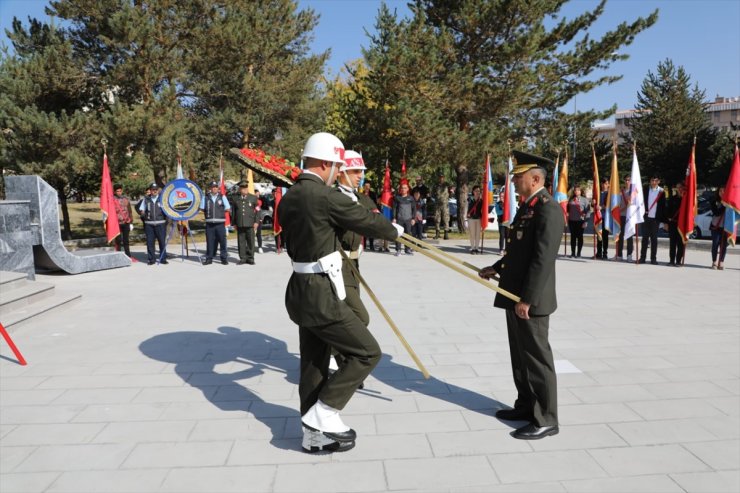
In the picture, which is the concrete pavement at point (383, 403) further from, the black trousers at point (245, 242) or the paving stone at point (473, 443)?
the black trousers at point (245, 242)

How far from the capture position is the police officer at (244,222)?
12.9m

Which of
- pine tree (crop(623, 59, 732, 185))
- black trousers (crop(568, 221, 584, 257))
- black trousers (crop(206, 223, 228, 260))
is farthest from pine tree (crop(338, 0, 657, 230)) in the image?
pine tree (crop(623, 59, 732, 185))

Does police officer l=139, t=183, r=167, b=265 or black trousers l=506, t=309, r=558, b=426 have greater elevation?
police officer l=139, t=183, r=167, b=265

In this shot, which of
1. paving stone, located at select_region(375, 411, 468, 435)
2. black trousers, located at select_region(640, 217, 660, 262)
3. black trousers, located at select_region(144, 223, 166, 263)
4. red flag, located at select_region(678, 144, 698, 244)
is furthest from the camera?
black trousers, located at select_region(144, 223, 166, 263)

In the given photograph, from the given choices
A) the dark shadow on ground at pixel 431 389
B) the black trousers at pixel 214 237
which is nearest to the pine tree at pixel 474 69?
the black trousers at pixel 214 237

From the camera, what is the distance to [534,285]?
11.9 ft

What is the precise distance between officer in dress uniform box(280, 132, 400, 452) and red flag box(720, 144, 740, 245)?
10.9m

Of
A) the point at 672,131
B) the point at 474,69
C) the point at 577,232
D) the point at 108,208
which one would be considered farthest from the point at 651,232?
the point at 672,131

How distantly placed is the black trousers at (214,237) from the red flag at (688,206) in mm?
10585

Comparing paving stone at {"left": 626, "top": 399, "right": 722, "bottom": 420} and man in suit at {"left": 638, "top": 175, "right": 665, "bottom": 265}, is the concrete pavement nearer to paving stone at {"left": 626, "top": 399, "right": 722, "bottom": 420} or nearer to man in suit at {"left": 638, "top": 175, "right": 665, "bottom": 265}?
paving stone at {"left": 626, "top": 399, "right": 722, "bottom": 420}

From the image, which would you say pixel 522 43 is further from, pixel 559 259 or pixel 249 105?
pixel 249 105

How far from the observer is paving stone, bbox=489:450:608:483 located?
323cm

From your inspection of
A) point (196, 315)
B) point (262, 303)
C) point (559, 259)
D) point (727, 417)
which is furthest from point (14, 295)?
point (559, 259)

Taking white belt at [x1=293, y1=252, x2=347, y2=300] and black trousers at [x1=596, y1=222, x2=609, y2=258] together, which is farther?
black trousers at [x1=596, y1=222, x2=609, y2=258]
